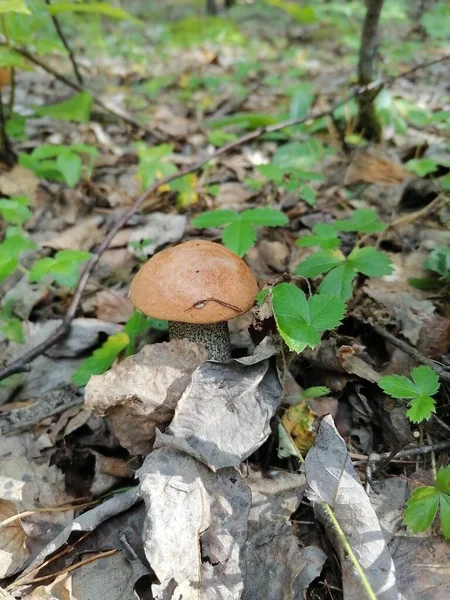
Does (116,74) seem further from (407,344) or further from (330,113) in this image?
(407,344)

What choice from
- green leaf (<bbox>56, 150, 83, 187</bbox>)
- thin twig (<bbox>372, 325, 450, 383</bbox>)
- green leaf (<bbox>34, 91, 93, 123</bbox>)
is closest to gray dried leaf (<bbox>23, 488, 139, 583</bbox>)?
thin twig (<bbox>372, 325, 450, 383</bbox>)

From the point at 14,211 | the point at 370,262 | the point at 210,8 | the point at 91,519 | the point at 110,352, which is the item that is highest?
the point at 210,8

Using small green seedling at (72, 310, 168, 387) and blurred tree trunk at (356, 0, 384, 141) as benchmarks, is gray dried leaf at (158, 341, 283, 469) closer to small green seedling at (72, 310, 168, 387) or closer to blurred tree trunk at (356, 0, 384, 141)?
small green seedling at (72, 310, 168, 387)

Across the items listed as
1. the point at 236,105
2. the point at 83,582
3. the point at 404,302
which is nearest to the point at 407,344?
the point at 404,302

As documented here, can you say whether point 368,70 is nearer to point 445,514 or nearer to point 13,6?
point 13,6

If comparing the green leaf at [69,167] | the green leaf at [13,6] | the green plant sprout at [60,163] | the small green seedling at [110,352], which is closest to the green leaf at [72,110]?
the green plant sprout at [60,163]

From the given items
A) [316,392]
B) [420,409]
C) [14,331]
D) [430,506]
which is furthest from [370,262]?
[14,331]
